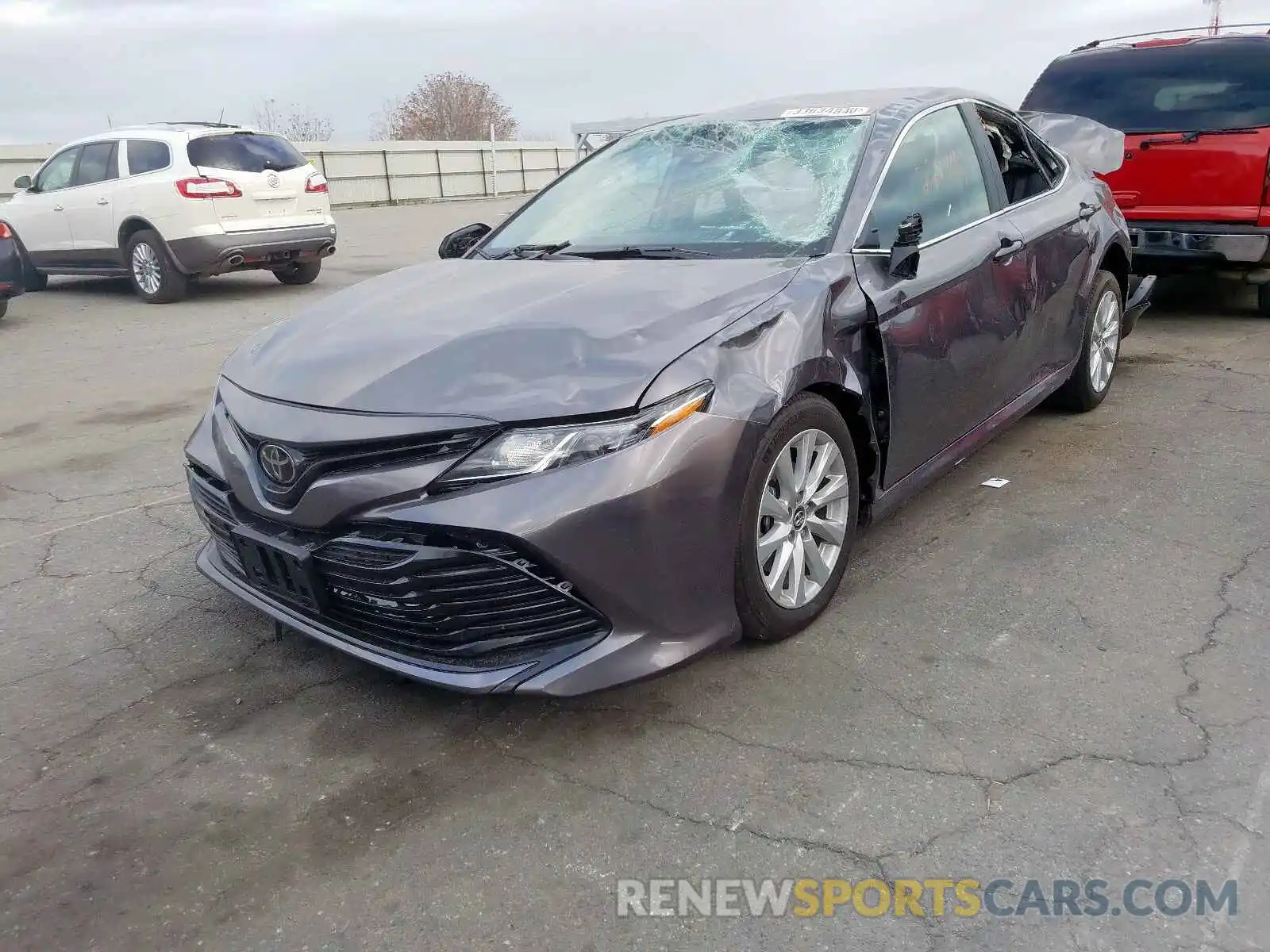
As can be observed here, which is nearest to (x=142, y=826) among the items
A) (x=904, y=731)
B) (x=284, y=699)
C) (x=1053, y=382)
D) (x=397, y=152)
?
(x=284, y=699)

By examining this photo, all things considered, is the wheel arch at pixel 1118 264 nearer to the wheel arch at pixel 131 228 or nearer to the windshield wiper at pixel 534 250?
the windshield wiper at pixel 534 250

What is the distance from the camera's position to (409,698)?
9.81ft

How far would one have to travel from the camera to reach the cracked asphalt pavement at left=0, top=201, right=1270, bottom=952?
85.9 inches

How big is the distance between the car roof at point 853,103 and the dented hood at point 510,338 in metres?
1.07

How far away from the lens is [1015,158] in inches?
183

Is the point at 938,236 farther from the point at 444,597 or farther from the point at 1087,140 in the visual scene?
the point at 1087,140

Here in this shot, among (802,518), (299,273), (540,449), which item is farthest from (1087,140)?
(299,273)

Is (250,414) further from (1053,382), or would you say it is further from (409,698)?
(1053,382)

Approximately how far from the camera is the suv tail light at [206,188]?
1024 centimetres

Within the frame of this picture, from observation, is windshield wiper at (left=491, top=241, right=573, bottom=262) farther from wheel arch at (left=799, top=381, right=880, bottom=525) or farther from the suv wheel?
the suv wheel

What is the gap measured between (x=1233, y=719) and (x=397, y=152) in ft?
92.7

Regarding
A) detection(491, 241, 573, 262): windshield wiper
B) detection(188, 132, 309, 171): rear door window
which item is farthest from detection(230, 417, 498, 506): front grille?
detection(188, 132, 309, 171): rear door window

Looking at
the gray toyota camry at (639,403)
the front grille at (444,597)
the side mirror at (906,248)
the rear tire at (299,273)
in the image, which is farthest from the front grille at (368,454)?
the rear tire at (299,273)

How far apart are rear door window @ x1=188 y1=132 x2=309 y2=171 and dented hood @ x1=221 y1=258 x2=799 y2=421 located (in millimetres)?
7900
